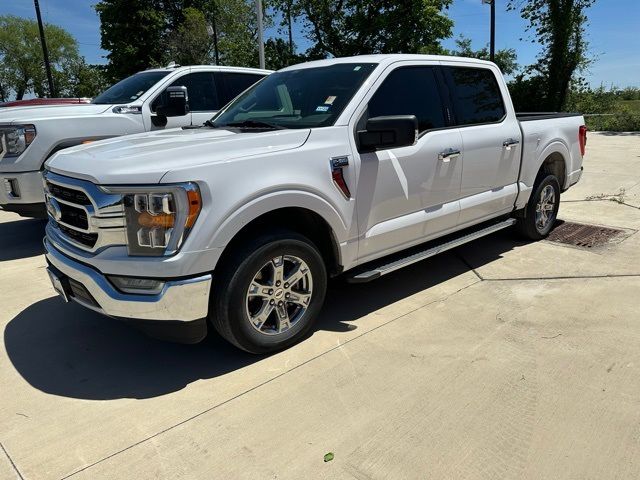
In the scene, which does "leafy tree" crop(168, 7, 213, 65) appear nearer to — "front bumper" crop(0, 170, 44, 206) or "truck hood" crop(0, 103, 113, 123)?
"truck hood" crop(0, 103, 113, 123)

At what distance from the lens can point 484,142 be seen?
4.58m

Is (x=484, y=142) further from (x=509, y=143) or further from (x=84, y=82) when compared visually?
(x=84, y=82)

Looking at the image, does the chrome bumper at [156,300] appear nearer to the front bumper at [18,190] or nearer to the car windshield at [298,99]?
the car windshield at [298,99]

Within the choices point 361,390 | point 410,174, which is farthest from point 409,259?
point 361,390

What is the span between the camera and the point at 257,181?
3.04 meters

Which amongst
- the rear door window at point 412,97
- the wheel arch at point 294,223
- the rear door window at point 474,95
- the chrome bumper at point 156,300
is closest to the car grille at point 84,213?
the chrome bumper at point 156,300

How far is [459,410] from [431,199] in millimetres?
1874

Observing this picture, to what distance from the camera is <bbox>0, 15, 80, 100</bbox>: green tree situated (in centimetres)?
5425

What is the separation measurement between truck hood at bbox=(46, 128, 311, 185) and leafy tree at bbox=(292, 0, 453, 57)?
27658mm

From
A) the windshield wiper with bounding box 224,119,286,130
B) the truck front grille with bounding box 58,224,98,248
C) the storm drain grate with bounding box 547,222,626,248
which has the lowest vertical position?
the storm drain grate with bounding box 547,222,626,248

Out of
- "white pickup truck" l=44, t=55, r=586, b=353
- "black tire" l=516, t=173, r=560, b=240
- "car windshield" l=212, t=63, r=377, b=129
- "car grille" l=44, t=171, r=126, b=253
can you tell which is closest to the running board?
"white pickup truck" l=44, t=55, r=586, b=353

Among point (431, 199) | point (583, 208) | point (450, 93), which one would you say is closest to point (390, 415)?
point (431, 199)

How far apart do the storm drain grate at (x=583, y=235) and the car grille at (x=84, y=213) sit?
4.82 metres

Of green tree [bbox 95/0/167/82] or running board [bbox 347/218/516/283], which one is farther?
green tree [bbox 95/0/167/82]
